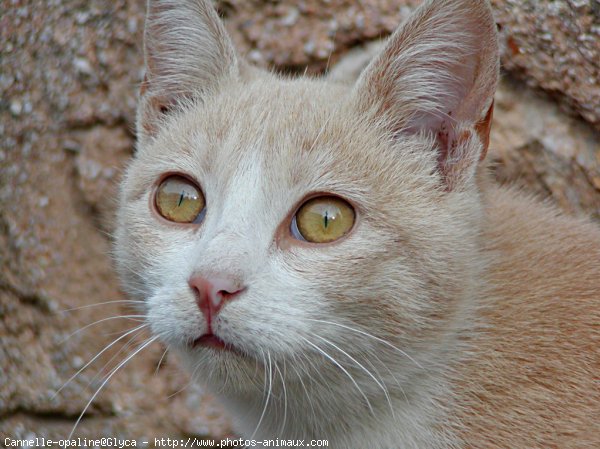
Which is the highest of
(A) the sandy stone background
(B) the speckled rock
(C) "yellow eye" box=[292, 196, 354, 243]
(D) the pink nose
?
(B) the speckled rock

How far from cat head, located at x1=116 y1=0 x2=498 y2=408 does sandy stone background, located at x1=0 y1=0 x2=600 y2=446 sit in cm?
94

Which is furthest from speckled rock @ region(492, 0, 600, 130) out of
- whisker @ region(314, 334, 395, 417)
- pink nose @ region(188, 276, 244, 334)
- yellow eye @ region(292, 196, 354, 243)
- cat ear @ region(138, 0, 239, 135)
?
pink nose @ region(188, 276, 244, 334)

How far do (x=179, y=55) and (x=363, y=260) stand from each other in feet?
3.56

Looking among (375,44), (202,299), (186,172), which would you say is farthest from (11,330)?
(375,44)

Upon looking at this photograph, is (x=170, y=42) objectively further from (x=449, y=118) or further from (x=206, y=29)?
(x=449, y=118)

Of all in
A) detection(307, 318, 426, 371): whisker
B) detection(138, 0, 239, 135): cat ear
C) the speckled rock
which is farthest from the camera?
the speckled rock

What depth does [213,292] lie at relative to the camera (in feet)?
6.29

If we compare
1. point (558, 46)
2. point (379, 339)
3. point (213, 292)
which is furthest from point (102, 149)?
point (558, 46)

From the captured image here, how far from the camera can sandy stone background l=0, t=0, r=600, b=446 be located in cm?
316

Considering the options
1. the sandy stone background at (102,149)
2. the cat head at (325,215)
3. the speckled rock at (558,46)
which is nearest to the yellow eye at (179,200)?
the cat head at (325,215)

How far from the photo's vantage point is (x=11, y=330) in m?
3.34

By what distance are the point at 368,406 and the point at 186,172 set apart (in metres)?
0.93

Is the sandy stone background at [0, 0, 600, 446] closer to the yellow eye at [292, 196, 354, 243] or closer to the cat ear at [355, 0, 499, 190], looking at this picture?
the cat ear at [355, 0, 499, 190]

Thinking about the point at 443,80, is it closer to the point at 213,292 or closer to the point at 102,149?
the point at 213,292
